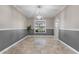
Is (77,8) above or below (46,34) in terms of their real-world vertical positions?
above

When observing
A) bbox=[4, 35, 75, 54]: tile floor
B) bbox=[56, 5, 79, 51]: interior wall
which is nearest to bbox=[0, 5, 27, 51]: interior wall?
bbox=[4, 35, 75, 54]: tile floor

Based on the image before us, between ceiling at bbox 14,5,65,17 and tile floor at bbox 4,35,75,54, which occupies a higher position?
ceiling at bbox 14,5,65,17

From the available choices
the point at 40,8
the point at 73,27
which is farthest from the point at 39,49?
the point at 40,8

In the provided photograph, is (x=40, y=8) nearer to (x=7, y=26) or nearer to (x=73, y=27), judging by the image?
(x=7, y=26)

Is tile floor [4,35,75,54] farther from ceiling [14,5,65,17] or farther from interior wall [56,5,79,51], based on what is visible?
ceiling [14,5,65,17]

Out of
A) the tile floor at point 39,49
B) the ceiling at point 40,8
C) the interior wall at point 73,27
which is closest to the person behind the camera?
the tile floor at point 39,49

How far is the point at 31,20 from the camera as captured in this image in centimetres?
1284

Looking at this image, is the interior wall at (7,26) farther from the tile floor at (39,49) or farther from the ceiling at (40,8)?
the ceiling at (40,8)

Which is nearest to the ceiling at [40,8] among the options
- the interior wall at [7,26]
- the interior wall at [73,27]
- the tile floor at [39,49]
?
the interior wall at [7,26]

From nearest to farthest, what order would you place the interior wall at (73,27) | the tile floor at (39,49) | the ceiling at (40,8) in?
1. the tile floor at (39,49)
2. the interior wall at (73,27)
3. the ceiling at (40,8)
